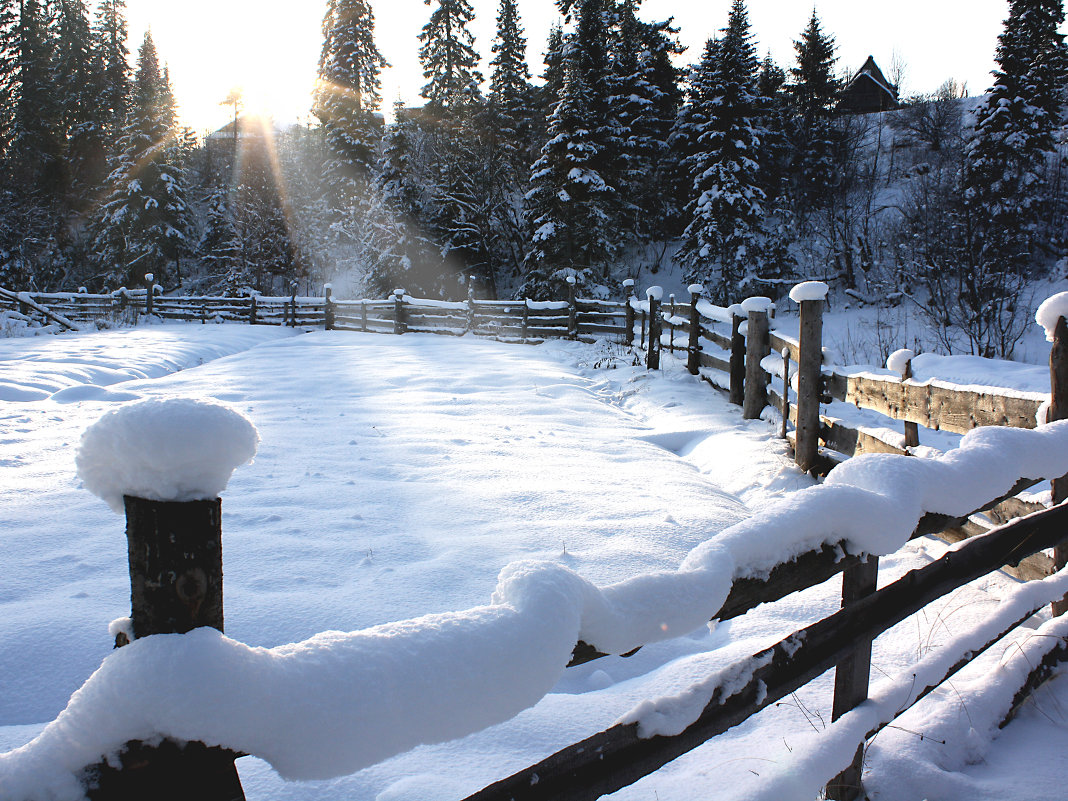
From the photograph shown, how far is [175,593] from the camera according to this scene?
0.87m

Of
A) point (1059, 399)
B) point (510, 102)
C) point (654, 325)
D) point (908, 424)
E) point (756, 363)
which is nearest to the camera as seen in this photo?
point (1059, 399)

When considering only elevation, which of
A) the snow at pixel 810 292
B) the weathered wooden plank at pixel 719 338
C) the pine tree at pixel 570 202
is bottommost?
the weathered wooden plank at pixel 719 338

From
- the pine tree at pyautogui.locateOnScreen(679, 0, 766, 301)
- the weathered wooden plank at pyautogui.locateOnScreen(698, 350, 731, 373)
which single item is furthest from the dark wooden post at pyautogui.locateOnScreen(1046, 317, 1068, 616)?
the pine tree at pyautogui.locateOnScreen(679, 0, 766, 301)

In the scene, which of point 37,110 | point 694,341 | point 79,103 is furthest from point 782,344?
point 79,103

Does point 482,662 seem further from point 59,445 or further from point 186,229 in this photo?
point 186,229

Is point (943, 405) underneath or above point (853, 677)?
above

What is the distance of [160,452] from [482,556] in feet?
9.07

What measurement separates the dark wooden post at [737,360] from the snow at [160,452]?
6.72 metres

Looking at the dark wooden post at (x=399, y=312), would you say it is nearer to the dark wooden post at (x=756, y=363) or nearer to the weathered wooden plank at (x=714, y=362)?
the weathered wooden plank at (x=714, y=362)

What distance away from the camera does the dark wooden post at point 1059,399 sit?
2.95 meters

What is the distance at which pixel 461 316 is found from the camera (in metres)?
19.6

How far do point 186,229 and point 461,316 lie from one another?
24802 mm

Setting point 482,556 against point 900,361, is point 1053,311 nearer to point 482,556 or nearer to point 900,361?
point 900,361

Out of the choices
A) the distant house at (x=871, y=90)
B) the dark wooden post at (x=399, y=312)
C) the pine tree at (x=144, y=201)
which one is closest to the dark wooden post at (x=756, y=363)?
the dark wooden post at (x=399, y=312)
